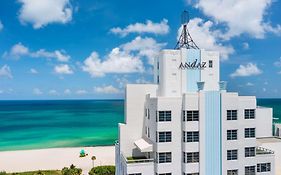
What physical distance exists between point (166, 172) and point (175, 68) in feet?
42.8

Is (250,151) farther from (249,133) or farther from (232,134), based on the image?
(232,134)

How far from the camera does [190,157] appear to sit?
109 ft

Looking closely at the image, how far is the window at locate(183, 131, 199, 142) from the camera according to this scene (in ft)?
108

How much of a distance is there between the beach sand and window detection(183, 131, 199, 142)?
28.9 meters

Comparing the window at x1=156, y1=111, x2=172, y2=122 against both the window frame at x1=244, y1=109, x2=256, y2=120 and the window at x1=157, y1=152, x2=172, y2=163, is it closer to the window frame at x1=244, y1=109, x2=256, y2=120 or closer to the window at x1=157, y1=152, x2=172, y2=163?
the window at x1=157, y1=152, x2=172, y2=163

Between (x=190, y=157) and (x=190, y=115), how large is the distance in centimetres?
483

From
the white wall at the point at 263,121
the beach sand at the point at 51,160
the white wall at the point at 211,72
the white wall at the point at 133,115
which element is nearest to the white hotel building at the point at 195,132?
the white wall at the point at 133,115

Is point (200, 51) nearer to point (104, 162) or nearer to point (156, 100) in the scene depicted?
point (156, 100)

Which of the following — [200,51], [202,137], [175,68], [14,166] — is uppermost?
[200,51]

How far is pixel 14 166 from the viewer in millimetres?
63344

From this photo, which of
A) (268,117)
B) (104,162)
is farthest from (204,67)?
(104,162)

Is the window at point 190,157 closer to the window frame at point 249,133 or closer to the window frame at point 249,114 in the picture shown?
the window frame at point 249,133

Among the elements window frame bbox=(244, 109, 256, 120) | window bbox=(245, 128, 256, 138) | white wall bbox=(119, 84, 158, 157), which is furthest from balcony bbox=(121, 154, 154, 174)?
window frame bbox=(244, 109, 256, 120)

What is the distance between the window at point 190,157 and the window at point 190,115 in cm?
391
